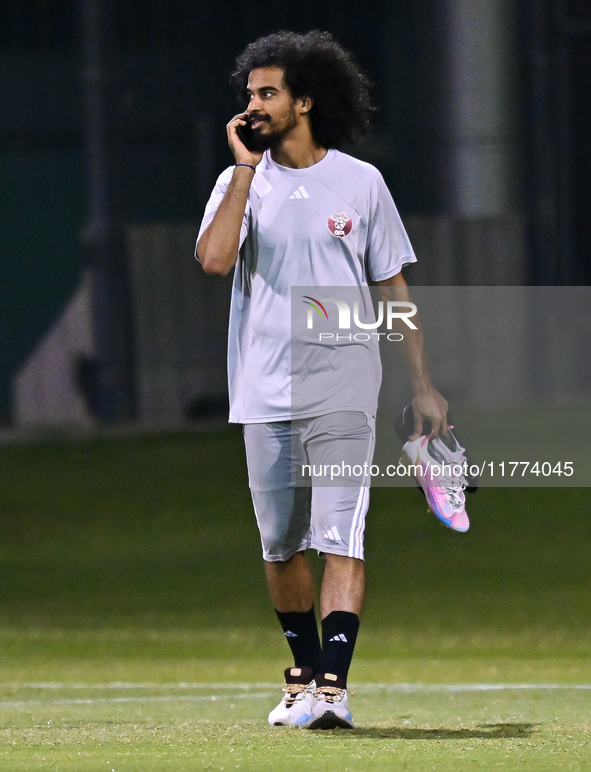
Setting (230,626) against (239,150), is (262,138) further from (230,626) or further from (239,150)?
(230,626)

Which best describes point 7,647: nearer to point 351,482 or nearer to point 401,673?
point 401,673

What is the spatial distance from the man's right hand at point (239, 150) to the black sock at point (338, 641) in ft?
4.81

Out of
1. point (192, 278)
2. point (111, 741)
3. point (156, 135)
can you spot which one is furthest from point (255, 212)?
point (156, 135)

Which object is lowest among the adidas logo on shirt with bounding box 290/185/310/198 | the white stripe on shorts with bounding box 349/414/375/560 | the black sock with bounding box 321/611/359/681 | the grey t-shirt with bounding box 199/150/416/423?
the black sock with bounding box 321/611/359/681

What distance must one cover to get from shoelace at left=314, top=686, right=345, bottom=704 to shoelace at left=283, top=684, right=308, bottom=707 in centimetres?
22

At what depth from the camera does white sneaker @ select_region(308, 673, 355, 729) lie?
5023 millimetres

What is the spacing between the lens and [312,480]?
5.23m

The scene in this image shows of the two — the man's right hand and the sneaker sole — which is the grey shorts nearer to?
the sneaker sole

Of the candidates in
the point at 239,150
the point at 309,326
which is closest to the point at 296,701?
the point at 309,326

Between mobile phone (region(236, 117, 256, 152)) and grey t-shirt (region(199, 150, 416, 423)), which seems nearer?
grey t-shirt (region(199, 150, 416, 423))

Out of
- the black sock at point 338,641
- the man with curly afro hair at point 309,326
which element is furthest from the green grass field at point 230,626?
the man with curly afro hair at point 309,326

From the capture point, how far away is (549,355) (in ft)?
54.0

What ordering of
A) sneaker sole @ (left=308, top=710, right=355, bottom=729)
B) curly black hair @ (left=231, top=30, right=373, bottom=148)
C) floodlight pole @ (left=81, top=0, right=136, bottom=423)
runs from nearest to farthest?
sneaker sole @ (left=308, top=710, right=355, bottom=729) → curly black hair @ (left=231, top=30, right=373, bottom=148) → floodlight pole @ (left=81, top=0, right=136, bottom=423)

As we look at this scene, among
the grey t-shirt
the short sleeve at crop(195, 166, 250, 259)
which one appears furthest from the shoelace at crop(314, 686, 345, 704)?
the short sleeve at crop(195, 166, 250, 259)
